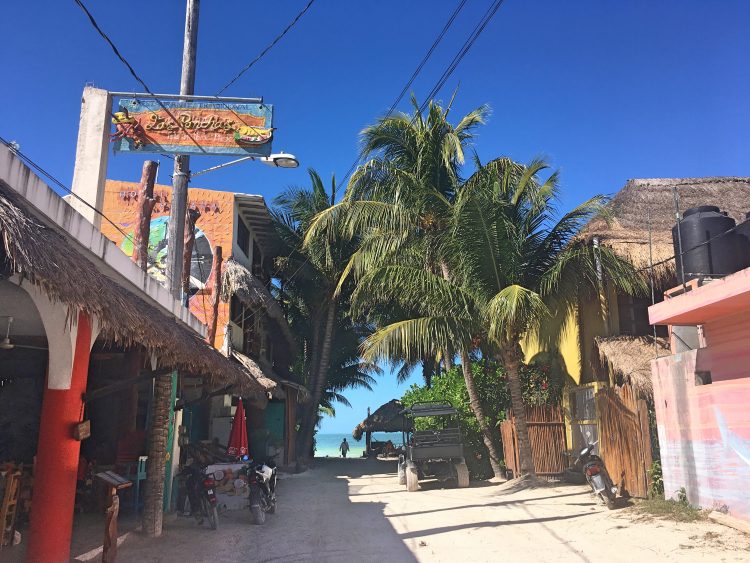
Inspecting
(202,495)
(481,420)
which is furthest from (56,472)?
(481,420)


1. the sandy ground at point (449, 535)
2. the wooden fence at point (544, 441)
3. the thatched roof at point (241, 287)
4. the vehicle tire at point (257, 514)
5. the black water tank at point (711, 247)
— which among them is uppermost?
the thatched roof at point (241, 287)

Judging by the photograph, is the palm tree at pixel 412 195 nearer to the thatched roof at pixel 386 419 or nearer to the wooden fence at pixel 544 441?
the wooden fence at pixel 544 441

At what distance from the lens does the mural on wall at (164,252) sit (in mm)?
17062

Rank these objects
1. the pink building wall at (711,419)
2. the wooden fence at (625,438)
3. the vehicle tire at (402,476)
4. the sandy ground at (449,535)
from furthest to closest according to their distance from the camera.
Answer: the vehicle tire at (402,476)
the wooden fence at (625,438)
the pink building wall at (711,419)
the sandy ground at (449,535)

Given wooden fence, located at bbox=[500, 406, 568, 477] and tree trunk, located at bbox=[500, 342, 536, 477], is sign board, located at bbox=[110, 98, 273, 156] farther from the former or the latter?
wooden fence, located at bbox=[500, 406, 568, 477]

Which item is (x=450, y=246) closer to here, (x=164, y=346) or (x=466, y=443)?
(x=466, y=443)

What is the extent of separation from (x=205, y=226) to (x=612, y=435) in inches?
486

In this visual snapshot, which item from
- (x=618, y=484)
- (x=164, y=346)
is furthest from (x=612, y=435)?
(x=164, y=346)

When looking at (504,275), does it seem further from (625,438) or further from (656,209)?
(656,209)

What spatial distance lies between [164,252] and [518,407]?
10.4 metres

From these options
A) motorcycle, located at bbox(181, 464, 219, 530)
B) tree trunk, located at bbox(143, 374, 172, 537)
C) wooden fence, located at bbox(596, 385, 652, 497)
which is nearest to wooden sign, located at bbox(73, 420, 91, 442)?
tree trunk, located at bbox(143, 374, 172, 537)

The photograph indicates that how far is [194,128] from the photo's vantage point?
30.9 ft

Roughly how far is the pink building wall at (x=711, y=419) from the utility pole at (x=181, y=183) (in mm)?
7919

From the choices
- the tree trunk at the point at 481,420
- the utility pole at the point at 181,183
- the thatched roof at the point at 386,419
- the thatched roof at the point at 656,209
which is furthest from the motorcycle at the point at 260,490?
the thatched roof at the point at 386,419
